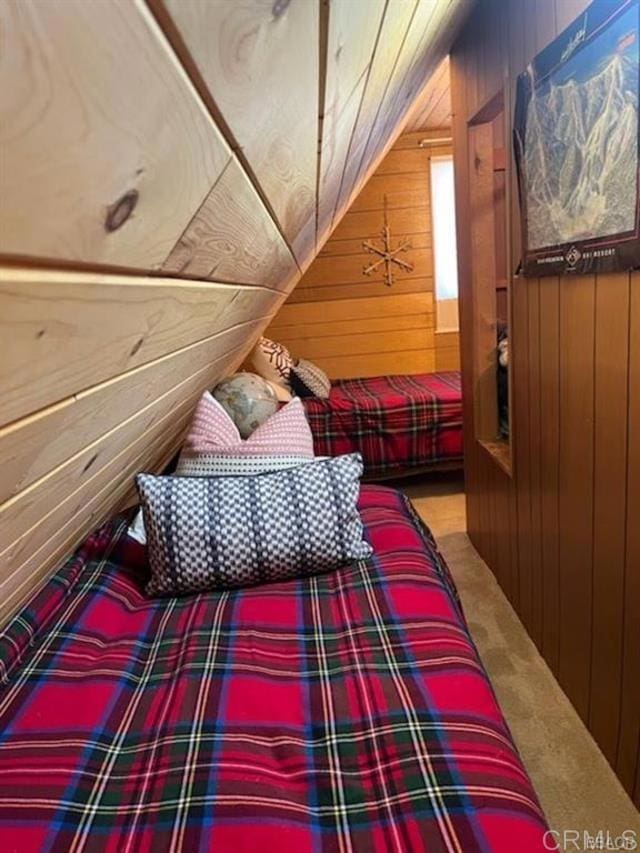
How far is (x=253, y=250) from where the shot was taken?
0.99m

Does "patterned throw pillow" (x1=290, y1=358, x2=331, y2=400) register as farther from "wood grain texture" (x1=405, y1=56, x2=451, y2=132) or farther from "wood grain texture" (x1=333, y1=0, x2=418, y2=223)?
"wood grain texture" (x1=333, y1=0, x2=418, y2=223)

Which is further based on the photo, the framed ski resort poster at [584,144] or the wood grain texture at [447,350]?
the wood grain texture at [447,350]

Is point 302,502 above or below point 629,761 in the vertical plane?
above

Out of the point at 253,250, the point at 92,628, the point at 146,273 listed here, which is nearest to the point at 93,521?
the point at 92,628

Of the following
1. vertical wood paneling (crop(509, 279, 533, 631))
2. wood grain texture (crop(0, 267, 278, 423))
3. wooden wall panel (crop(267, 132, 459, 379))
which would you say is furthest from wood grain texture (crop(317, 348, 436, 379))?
wood grain texture (crop(0, 267, 278, 423))

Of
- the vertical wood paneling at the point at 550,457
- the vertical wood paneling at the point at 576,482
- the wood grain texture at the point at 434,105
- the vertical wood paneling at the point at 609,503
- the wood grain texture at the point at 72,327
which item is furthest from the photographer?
the wood grain texture at the point at 434,105

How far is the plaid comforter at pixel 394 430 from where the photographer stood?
3.45m

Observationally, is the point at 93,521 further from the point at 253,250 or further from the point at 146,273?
the point at 146,273

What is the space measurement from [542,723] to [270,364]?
2573 mm

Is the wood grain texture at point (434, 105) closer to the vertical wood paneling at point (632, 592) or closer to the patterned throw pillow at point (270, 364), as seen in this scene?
the patterned throw pillow at point (270, 364)

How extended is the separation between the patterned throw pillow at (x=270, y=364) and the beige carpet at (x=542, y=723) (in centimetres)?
163

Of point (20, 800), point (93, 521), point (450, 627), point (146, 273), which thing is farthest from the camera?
point (93, 521)

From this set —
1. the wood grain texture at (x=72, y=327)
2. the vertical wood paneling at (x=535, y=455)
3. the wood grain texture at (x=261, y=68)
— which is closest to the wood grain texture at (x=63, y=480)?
the wood grain texture at (x=72, y=327)

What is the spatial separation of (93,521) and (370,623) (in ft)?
2.56
